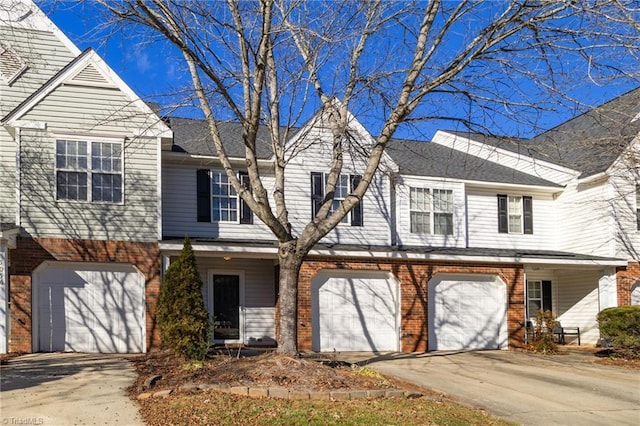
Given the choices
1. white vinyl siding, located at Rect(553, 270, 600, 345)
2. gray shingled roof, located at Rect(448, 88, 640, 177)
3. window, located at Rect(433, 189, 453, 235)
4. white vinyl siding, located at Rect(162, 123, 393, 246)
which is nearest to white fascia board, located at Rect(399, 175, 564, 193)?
window, located at Rect(433, 189, 453, 235)

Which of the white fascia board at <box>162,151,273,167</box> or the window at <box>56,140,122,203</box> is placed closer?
the window at <box>56,140,122,203</box>

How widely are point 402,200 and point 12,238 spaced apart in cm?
1123

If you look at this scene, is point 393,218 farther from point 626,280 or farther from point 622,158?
point 626,280

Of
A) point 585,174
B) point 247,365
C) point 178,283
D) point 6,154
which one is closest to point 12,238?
point 6,154

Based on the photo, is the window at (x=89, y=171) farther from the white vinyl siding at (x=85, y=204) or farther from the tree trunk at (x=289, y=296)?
the tree trunk at (x=289, y=296)

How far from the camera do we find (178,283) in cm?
1545

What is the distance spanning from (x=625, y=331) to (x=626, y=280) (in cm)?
366

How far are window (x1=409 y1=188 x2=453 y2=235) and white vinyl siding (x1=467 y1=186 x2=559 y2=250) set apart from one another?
1.03 m

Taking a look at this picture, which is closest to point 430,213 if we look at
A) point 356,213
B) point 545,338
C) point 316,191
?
point 356,213

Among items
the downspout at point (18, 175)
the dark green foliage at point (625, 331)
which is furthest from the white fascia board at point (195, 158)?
the dark green foliage at point (625, 331)

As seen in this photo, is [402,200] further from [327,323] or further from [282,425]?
[282,425]

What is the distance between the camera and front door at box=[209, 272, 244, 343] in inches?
799

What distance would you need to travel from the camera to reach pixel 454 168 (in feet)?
78.2

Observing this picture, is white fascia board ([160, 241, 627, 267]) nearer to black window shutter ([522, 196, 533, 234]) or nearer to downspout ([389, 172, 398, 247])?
downspout ([389, 172, 398, 247])
